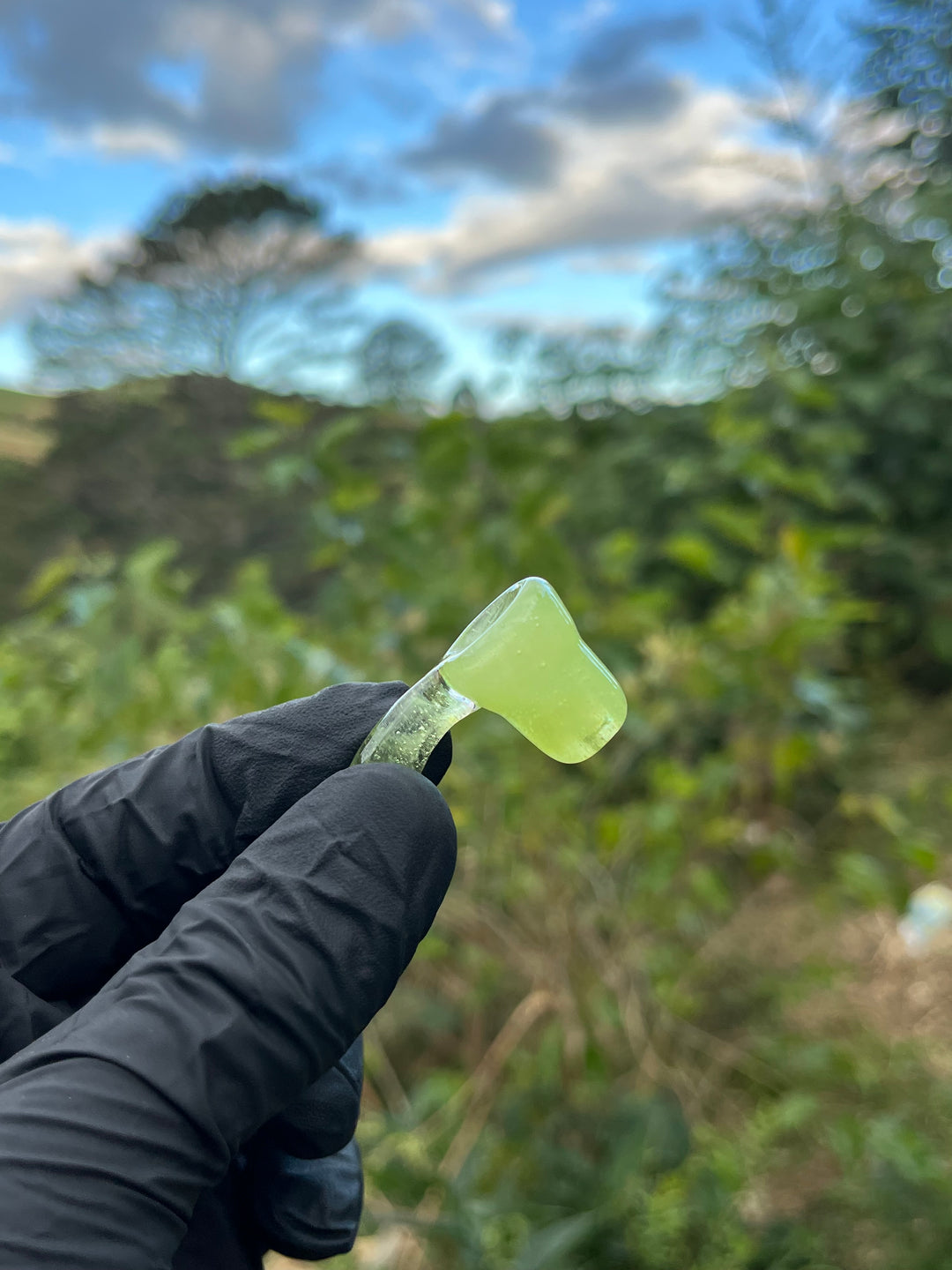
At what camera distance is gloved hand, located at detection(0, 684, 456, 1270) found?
0.61m

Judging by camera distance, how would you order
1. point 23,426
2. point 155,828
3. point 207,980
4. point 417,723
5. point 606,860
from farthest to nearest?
point 23,426, point 606,860, point 155,828, point 417,723, point 207,980

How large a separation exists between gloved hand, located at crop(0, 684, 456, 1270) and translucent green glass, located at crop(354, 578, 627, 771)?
12cm

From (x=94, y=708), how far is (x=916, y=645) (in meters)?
3.10

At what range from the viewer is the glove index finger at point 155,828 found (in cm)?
88

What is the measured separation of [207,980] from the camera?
0.67m

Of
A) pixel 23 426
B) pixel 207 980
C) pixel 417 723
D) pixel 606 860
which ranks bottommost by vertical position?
pixel 606 860

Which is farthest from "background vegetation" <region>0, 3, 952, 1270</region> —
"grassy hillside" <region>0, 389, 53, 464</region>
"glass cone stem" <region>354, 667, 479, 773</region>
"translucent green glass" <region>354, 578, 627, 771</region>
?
"grassy hillside" <region>0, 389, 53, 464</region>

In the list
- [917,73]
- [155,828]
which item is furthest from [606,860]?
[917,73]

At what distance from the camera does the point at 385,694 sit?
0.91 meters

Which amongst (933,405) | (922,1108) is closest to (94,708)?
(922,1108)

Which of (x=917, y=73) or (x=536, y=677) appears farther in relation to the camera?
(x=917, y=73)

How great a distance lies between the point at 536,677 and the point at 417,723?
5.8 inches

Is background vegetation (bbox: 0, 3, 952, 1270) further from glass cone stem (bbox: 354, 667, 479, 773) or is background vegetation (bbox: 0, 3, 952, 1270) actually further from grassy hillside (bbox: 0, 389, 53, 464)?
grassy hillside (bbox: 0, 389, 53, 464)

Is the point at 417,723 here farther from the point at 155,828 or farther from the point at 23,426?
the point at 23,426
